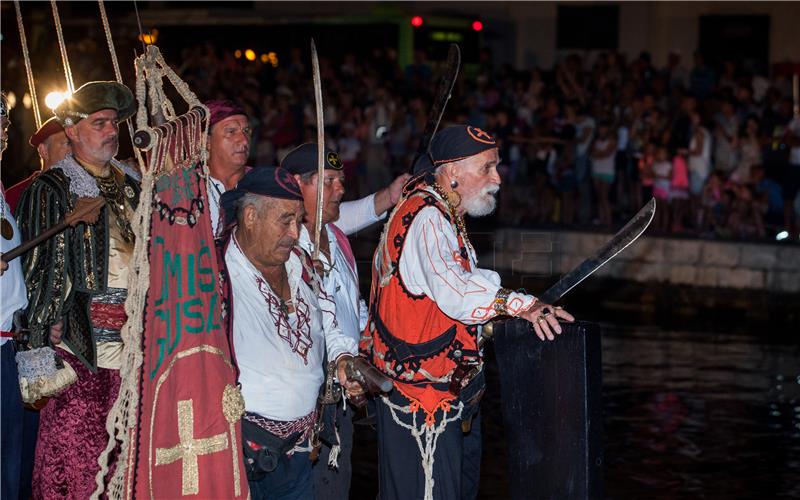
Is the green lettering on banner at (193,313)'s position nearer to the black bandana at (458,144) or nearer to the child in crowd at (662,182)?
the black bandana at (458,144)

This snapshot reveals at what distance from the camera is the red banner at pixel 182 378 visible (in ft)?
13.3

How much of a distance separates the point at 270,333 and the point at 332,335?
0.53 metres

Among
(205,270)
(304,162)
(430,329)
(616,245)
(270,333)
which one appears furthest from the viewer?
(304,162)

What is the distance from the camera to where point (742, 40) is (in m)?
22.9

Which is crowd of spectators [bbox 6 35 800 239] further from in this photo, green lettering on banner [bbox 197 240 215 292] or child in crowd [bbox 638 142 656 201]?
green lettering on banner [bbox 197 240 215 292]

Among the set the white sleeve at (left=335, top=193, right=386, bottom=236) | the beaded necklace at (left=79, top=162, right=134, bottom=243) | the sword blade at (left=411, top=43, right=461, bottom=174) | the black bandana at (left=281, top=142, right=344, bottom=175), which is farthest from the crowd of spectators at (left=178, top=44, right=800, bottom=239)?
the beaded necklace at (left=79, top=162, right=134, bottom=243)

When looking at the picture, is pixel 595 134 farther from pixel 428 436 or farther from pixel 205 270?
pixel 205 270

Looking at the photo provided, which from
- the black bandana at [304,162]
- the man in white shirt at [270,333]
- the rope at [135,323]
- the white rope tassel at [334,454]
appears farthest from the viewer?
the black bandana at [304,162]

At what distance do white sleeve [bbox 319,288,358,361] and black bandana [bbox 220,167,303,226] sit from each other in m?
0.57

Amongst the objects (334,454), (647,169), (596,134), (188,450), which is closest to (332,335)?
(334,454)

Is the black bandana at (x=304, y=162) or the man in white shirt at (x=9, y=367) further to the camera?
the black bandana at (x=304, y=162)

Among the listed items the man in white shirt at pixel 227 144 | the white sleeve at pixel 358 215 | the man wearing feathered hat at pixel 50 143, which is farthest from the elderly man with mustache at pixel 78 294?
the white sleeve at pixel 358 215

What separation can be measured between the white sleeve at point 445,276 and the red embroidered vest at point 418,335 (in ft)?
0.13

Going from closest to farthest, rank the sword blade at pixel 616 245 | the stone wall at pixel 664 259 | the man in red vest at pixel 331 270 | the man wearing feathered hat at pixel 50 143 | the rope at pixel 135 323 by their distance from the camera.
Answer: the rope at pixel 135 323 < the sword blade at pixel 616 245 < the man in red vest at pixel 331 270 < the man wearing feathered hat at pixel 50 143 < the stone wall at pixel 664 259
